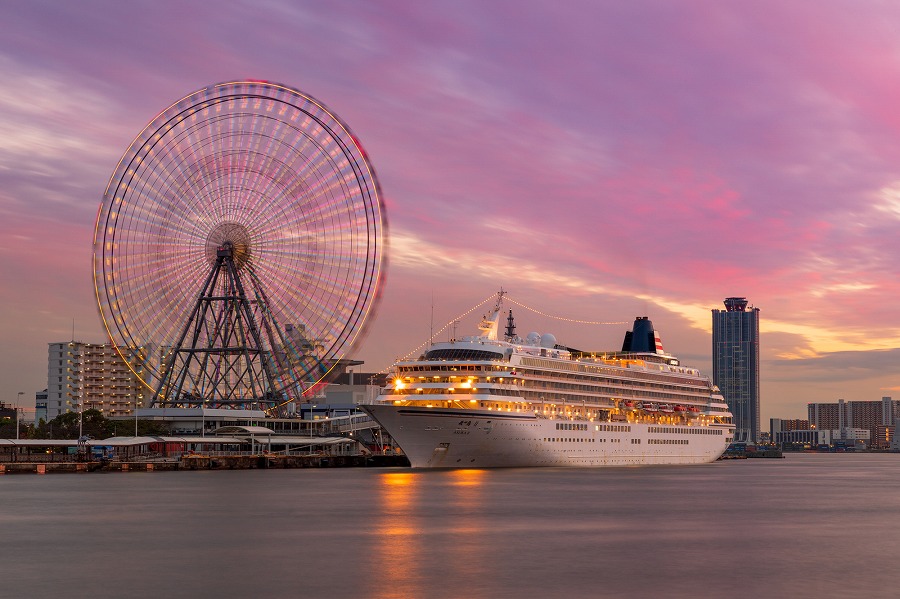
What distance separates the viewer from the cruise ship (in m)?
108

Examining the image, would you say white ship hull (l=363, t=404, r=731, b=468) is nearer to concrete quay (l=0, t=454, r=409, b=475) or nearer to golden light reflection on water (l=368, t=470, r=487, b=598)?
golden light reflection on water (l=368, t=470, r=487, b=598)

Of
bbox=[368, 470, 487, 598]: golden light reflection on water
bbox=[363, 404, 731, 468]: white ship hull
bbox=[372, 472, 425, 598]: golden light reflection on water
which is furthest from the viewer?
bbox=[363, 404, 731, 468]: white ship hull

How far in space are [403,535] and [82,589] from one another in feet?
61.3

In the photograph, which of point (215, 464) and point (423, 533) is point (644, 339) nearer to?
point (215, 464)

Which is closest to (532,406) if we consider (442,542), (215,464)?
(215,464)

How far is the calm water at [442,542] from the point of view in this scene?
124ft

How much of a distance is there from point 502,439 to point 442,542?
60.9 meters

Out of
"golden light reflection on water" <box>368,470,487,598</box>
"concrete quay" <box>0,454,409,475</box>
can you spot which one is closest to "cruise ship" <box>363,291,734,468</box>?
"golden light reflection on water" <box>368,470,487,598</box>

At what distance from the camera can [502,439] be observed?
362 feet

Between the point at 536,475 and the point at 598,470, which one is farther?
the point at 598,470

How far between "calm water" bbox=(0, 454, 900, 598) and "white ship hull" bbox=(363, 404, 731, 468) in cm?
1711

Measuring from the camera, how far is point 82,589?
3684 cm

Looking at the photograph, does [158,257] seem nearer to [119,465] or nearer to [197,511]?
[119,465]

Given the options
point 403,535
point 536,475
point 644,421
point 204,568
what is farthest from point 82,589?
point 644,421
